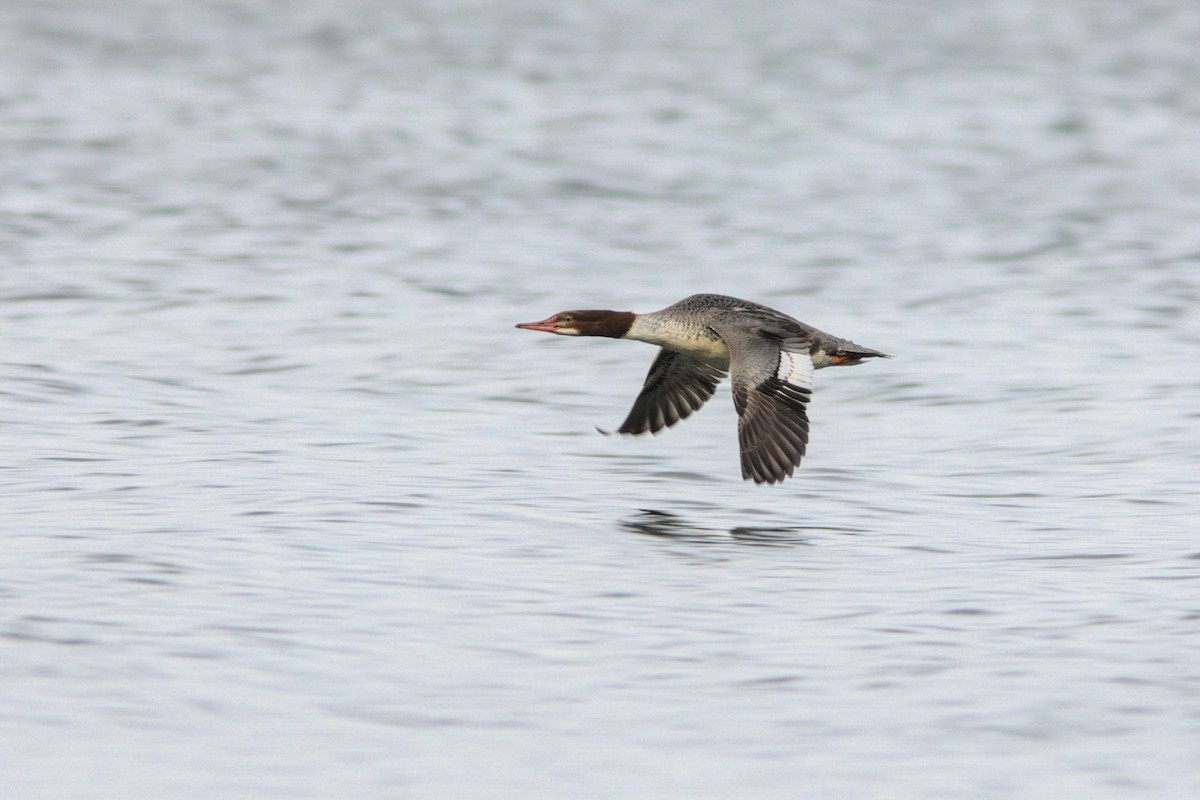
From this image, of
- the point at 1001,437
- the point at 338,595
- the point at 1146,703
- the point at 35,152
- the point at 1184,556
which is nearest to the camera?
the point at 1146,703

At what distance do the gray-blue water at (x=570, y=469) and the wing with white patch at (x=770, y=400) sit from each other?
0.38 m

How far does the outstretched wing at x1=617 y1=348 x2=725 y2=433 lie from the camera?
33.0 ft

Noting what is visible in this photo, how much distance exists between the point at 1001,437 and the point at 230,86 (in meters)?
19.9

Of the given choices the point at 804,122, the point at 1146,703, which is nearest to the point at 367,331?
the point at 1146,703

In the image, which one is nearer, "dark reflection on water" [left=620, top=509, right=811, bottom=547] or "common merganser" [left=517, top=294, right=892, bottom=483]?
"dark reflection on water" [left=620, top=509, right=811, bottom=547]

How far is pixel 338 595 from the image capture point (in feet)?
23.5

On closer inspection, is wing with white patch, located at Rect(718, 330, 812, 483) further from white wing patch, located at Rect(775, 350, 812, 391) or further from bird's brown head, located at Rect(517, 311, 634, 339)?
bird's brown head, located at Rect(517, 311, 634, 339)

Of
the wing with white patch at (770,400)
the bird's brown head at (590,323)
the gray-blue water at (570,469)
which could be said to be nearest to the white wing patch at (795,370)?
the wing with white patch at (770,400)

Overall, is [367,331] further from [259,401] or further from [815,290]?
[815,290]

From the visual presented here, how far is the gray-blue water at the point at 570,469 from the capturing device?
5.80 metres

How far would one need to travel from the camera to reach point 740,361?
8.91 meters

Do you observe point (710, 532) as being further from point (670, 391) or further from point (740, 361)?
point (670, 391)

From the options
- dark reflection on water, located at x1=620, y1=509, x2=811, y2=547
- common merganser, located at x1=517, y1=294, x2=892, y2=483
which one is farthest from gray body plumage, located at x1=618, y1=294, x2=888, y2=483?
dark reflection on water, located at x1=620, y1=509, x2=811, y2=547

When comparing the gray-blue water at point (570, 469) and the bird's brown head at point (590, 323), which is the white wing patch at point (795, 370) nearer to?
the gray-blue water at point (570, 469)
